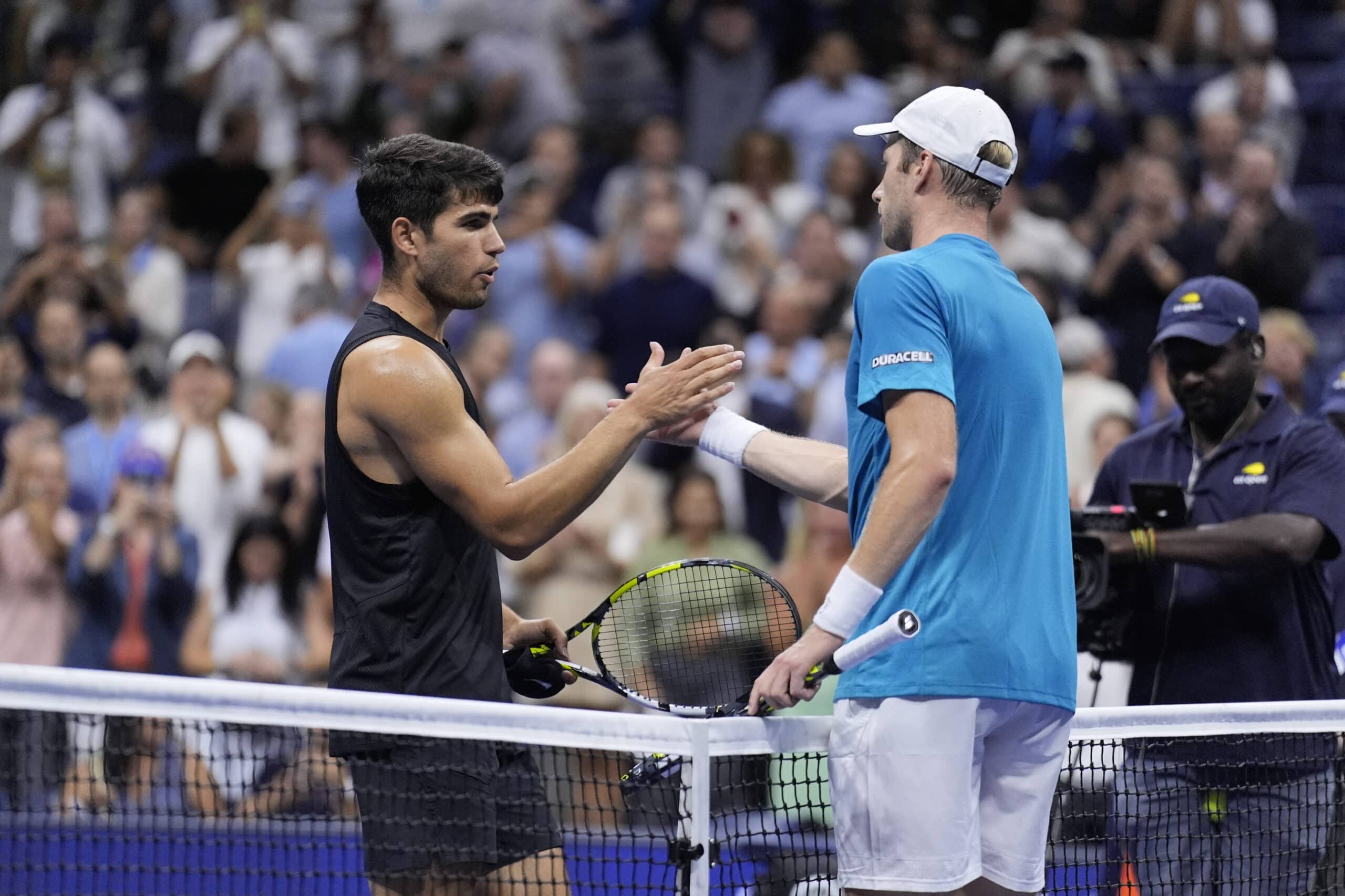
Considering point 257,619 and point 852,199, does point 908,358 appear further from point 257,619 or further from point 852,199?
point 852,199

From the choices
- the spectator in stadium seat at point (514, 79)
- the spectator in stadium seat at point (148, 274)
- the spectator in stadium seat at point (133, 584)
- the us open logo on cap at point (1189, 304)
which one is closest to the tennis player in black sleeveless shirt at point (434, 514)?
the us open logo on cap at point (1189, 304)

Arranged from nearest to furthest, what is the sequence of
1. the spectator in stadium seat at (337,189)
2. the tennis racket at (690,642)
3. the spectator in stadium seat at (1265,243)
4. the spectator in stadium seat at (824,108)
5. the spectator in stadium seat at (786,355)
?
the tennis racket at (690,642)
the spectator in stadium seat at (786,355)
the spectator in stadium seat at (1265,243)
the spectator in stadium seat at (337,189)
the spectator in stadium seat at (824,108)

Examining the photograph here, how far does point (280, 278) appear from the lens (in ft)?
35.4

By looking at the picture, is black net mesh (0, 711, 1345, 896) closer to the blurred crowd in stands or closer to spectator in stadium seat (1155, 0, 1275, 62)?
the blurred crowd in stands

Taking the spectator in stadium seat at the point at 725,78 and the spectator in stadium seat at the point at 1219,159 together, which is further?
the spectator in stadium seat at the point at 725,78

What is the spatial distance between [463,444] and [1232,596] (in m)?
2.40

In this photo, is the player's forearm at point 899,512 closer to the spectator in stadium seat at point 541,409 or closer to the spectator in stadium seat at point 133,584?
the spectator in stadium seat at point 541,409

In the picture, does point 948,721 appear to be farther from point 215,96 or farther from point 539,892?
point 215,96

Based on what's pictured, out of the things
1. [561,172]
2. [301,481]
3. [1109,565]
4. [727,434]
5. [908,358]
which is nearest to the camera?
[908,358]

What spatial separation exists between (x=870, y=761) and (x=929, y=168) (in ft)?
4.09

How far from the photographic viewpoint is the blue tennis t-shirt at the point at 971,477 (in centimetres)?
357

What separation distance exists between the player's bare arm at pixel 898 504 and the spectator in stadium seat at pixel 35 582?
6.33m

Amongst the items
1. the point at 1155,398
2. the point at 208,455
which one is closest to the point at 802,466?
the point at 1155,398

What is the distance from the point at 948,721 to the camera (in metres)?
3.57
